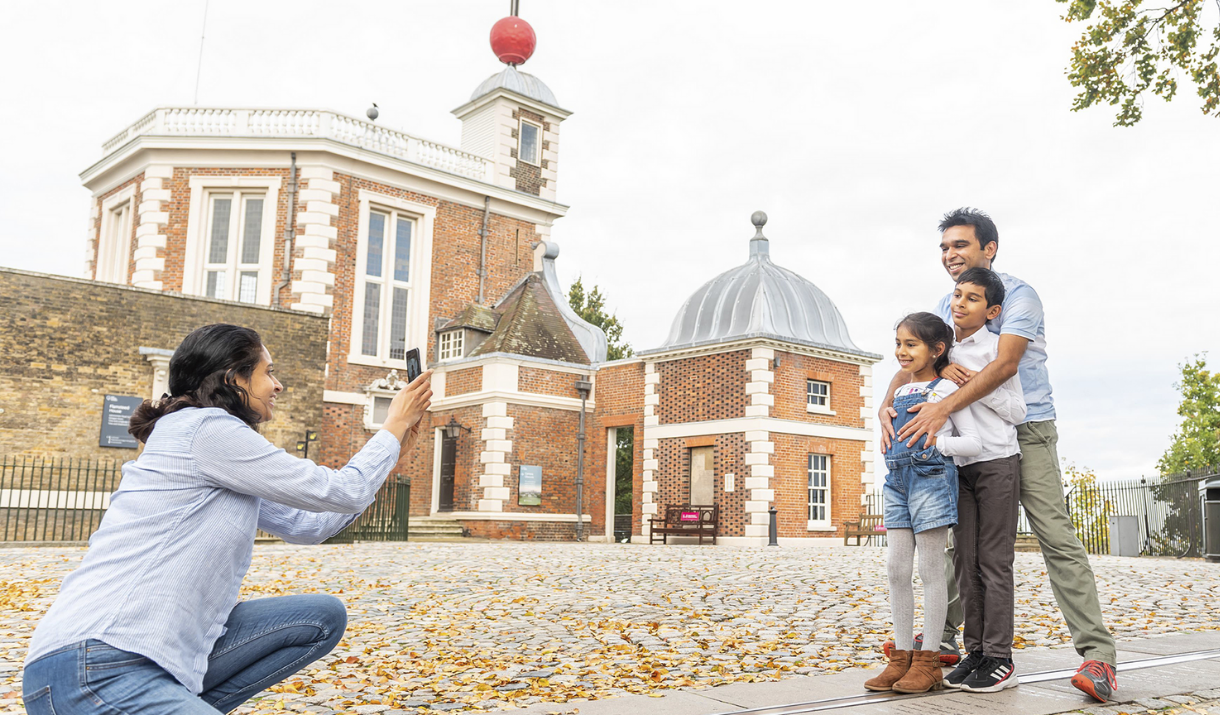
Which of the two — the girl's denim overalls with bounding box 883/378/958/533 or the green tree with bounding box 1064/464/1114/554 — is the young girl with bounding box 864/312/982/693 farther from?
the green tree with bounding box 1064/464/1114/554

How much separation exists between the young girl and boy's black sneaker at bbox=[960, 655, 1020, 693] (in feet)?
0.47

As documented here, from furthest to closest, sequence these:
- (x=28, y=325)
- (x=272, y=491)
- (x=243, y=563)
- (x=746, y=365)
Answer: (x=746, y=365) → (x=28, y=325) → (x=243, y=563) → (x=272, y=491)

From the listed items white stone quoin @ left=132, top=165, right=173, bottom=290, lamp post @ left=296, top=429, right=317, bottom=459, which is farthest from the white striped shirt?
white stone quoin @ left=132, top=165, right=173, bottom=290

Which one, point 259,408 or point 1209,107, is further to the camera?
point 1209,107

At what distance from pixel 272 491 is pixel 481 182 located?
972 inches

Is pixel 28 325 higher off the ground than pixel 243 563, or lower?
higher

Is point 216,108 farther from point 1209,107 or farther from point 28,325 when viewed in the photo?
point 1209,107

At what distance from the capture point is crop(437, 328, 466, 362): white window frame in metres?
24.6

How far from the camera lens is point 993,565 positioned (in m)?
4.23

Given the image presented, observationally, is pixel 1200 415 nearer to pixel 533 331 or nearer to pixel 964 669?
pixel 533 331

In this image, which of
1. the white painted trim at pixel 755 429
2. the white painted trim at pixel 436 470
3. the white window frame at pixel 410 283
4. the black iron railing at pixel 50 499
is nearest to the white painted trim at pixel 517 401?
the white painted trim at pixel 436 470

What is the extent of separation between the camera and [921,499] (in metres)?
4.12

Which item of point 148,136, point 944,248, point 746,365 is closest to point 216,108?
point 148,136

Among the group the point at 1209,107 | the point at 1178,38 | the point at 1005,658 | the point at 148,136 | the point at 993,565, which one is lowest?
the point at 1005,658
